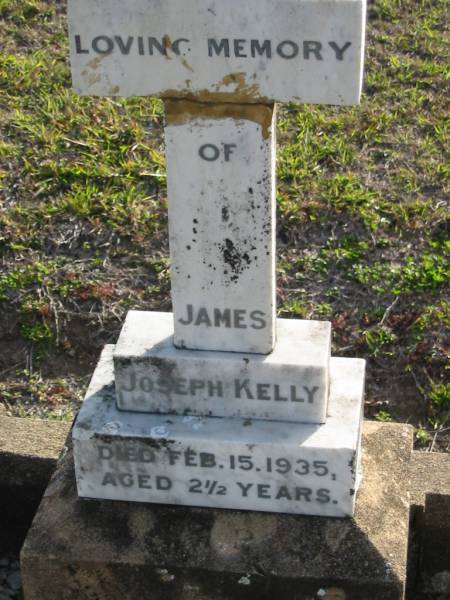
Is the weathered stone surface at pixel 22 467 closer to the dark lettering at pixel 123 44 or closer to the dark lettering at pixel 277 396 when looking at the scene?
the dark lettering at pixel 277 396

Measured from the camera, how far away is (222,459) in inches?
129

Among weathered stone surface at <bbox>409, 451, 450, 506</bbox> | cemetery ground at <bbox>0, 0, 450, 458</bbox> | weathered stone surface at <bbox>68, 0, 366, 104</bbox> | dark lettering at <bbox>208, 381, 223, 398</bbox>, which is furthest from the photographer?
cemetery ground at <bbox>0, 0, 450, 458</bbox>

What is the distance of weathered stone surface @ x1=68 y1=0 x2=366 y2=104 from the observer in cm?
269

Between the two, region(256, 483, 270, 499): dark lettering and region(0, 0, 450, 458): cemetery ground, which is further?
region(0, 0, 450, 458): cemetery ground

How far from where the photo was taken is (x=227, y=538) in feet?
10.8

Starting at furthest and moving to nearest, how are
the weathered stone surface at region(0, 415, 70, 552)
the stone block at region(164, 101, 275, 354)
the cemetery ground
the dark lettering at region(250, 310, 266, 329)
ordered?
the cemetery ground → the weathered stone surface at region(0, 415, 70, 552) → the dark lettering at region(250, 310, 266, 329) → the stone block at region(164, 101, 275, 354)

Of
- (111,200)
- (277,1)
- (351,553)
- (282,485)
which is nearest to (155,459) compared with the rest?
(282,485)

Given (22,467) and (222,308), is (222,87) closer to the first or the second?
(222,308)

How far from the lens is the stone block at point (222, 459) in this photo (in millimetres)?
3248

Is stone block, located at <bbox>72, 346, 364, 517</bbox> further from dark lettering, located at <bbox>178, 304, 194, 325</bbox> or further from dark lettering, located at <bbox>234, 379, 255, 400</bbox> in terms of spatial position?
dark lettering, located at <bbox>178, 304, 194, 325</bbox>

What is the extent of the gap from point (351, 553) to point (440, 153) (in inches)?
103

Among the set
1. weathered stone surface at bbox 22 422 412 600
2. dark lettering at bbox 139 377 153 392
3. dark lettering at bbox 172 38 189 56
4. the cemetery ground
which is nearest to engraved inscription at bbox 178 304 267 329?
dark lettering at bbox 139 377 153 392

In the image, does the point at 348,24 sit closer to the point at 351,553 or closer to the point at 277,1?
the point at 277,1

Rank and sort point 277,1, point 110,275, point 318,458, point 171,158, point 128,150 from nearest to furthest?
point 277,1 < point 171,158 < point 318,458 < point 110,275 < point 128,150
